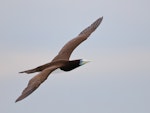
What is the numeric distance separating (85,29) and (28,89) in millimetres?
10728

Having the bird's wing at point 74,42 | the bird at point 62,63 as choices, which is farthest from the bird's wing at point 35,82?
the bird's wing at point 74,42

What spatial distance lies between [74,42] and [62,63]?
13.2ft

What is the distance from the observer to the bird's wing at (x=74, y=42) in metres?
38.2

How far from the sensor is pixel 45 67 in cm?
3431

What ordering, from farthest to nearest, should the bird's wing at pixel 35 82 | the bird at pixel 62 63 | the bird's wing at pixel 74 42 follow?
1. the bird's wing at pixel 74 42
2. the bird at pixel 62 63
3. the bird's wing at pixel 35 82

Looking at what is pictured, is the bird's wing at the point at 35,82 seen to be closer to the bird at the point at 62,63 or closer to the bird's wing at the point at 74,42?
the bird at the point at 62,63

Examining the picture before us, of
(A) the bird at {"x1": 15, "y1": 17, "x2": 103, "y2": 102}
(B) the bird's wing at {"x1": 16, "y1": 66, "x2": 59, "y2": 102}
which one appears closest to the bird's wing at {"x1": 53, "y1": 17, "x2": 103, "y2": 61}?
(A) the bird at {"x1": 15, "y1": 17, "x2": 103, "y2": 102}

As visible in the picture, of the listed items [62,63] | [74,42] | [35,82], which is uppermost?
[74,42]

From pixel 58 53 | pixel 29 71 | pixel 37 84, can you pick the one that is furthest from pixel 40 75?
pixel 58 53

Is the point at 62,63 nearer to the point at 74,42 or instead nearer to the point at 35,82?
the point at 74,42

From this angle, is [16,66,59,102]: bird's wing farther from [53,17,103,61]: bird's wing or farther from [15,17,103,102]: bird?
[53,17,103,61]: bird's wing

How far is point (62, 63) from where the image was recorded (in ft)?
116

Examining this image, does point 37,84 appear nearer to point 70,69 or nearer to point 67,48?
point 70,69

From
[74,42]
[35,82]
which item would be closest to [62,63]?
[74,42]
